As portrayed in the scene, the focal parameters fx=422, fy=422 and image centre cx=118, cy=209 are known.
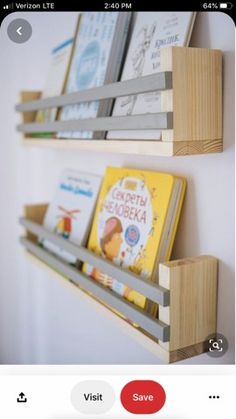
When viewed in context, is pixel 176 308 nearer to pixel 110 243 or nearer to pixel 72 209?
pixel 110 243

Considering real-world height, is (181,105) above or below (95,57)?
below

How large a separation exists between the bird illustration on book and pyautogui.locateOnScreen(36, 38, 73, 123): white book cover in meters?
0.15

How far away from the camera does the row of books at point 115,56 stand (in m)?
0.47

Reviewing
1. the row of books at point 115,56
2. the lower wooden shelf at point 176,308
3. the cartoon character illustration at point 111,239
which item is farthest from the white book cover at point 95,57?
the lower wooden shelf at point 176,308

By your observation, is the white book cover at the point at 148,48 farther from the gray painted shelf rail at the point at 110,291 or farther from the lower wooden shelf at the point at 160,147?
the gray painted shelf rail at the point at 110,291

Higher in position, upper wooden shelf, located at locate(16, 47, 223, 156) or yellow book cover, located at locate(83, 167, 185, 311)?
upper wooden shelf, located at locate(16, 47, 223, 156)

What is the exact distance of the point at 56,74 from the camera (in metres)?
0.72

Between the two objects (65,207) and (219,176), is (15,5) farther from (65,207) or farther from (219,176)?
(65,207)

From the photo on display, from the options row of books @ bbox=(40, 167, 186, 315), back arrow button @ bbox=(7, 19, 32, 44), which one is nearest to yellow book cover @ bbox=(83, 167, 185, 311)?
row of books @ bbox=(40, 167, 186, 315)

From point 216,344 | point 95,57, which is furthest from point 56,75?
point 216,344

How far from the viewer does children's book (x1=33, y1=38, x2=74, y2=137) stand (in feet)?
2.25

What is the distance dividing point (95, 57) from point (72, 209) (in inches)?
9.7

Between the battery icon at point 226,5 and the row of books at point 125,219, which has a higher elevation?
the battery icon at point 226,5

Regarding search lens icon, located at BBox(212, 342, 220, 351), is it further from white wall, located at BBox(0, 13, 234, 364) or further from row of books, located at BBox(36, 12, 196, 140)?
row of books, located at BBox(36, 12, 196, 140)
